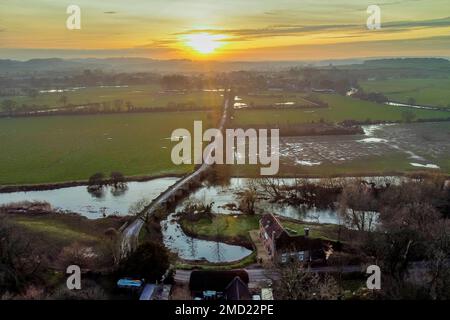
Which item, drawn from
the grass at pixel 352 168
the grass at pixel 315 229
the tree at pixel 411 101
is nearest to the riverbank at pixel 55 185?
the grass at pixel 352 168

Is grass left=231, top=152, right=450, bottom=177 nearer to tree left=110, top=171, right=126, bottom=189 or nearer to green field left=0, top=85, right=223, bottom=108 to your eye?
tree left=110, top=171, right=126, bottom=189

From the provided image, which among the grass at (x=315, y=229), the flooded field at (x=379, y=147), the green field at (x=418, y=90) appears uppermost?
the green field at (x=418, y=90)

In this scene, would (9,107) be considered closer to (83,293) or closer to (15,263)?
(15,263)

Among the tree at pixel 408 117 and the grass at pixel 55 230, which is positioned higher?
the tree at pixel 408 117

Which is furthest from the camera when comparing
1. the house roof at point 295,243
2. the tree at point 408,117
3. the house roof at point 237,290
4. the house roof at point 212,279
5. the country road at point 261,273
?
the tree at point 408,117

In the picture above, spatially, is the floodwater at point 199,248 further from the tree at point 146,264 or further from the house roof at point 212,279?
the tree at point 146,264
